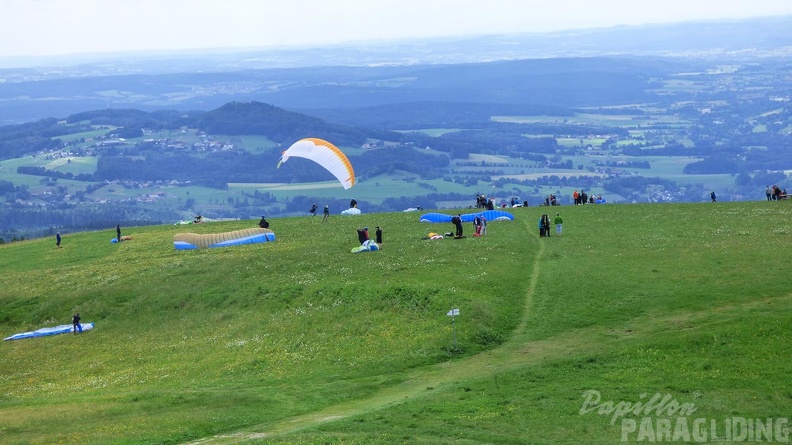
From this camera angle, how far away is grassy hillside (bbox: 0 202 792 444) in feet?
98.1

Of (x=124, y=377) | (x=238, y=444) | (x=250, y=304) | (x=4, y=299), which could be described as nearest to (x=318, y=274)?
(x=250, y=304)

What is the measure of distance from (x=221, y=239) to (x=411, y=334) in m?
27.6

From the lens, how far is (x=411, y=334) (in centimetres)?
3972

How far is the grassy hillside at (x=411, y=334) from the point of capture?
29.9 meters

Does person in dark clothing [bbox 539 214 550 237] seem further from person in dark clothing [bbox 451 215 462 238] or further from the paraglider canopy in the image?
the paraglider canopy

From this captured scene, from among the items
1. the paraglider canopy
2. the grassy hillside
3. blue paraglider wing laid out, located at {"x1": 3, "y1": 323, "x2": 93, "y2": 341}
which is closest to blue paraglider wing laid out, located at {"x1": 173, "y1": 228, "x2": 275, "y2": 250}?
the grassy hillside

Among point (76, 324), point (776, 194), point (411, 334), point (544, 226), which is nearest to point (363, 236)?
point (544, 226)

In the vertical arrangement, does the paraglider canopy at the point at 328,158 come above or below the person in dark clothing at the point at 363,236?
above

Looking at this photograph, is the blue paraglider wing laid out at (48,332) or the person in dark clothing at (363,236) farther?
the person in dark clothing at (363,236)

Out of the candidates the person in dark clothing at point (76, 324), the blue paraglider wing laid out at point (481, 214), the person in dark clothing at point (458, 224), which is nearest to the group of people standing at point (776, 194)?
the blue paraglider wing laid out at point (481, 214)

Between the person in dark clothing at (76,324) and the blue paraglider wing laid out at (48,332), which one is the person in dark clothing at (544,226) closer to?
the blue paraglider wing laid out at (48,332)

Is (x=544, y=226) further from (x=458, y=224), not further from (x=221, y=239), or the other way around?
(x=221, y=239)

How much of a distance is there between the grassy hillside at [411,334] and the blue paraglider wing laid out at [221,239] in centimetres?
169

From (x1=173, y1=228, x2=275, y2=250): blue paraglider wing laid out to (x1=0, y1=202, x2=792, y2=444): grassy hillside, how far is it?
66.6 inches
